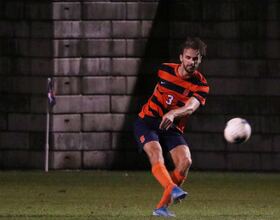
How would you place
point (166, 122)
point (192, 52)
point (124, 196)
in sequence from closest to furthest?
point (166, 122) → point (192, 52) → point (124, 196)

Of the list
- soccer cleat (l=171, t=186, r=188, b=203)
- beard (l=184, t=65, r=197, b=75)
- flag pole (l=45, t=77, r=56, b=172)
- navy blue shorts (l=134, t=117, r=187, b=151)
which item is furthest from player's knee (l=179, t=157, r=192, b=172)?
flag pole (l=45, t=77, r=56, b=172)

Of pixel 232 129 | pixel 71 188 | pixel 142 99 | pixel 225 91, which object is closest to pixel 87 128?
pixel 142 99

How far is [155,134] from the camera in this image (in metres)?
11.0

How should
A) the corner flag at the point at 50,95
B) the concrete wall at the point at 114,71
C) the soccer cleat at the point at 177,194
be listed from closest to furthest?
the soccer cleat at the point at 177,194 < the corner flag at the point at 50,95 < the concrete wall at the point at 114,71

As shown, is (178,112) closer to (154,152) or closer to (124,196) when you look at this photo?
(154,152)

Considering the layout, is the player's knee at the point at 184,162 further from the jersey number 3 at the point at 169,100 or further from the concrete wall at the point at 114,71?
the concrete wall at the point at 114,71

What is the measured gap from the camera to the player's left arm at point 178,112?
34.4ft

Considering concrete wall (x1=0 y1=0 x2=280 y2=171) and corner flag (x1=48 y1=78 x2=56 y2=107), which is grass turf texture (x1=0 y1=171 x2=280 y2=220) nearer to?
concrete wall (x1=0 y1=0 x2=280 y2=171)

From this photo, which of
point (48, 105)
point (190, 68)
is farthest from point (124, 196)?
point (48, 105)

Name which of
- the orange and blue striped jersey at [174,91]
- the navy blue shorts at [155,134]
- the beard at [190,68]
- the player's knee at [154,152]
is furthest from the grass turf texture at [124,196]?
the beard at [190,68]

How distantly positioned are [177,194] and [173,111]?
939 mm

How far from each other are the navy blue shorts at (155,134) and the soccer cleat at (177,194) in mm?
747

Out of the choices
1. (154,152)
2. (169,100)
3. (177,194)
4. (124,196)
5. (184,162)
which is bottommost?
(124,196)

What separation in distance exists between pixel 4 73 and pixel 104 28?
215cm
